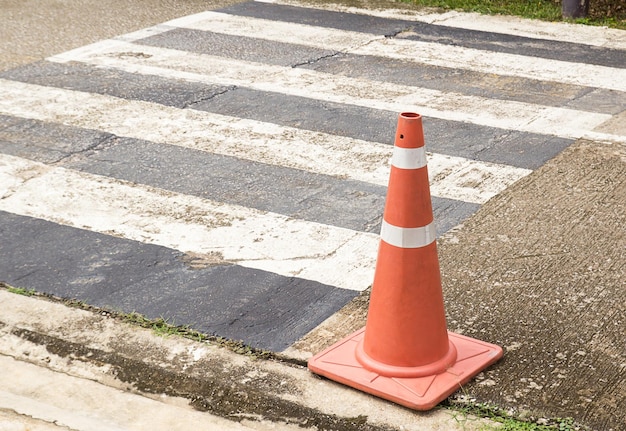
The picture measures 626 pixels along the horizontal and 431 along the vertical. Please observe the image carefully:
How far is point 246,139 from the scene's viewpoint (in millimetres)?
6371

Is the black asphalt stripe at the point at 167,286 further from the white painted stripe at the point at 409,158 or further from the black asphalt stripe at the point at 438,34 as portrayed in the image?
the black asphalt stripe at the point at 438,34

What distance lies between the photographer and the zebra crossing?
4586mm

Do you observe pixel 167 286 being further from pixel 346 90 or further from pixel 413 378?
pixel 346 90

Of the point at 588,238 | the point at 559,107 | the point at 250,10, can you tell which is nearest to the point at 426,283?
the point at 588,238

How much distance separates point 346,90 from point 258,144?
130 centimetres

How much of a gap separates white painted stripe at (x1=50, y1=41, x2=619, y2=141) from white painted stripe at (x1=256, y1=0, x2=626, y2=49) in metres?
2.00

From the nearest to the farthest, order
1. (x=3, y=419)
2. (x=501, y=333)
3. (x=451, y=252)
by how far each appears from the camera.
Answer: (x=3, y=419) → (x=501, y=333) → (x=451, y=252)

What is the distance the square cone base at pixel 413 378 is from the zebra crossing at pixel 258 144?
0.88 ft

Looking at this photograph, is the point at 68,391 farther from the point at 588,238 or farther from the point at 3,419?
the point at 588,238

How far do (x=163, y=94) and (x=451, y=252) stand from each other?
3.16 meters

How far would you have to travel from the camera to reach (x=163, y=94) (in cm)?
727

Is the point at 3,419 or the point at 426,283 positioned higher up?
the point at 426,283

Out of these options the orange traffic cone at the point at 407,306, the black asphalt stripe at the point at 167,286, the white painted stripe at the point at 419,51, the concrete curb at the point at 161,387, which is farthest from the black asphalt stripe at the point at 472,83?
the concrete curb at the point at 161,387

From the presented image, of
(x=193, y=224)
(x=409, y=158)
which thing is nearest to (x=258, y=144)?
(x=193, y=224)
